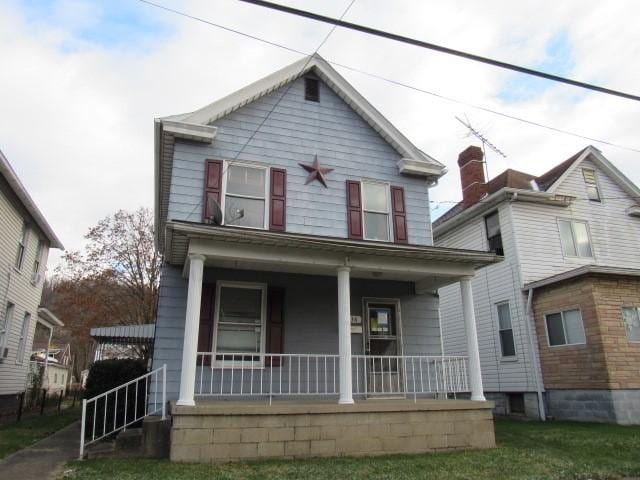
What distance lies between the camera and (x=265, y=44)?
735cm

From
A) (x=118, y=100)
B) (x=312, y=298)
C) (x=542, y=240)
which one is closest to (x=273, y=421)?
(x=312, y=298)

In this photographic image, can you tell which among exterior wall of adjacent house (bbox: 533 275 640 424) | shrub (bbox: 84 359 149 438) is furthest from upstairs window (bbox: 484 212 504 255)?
shrub (bbox: 84 359 149 438)

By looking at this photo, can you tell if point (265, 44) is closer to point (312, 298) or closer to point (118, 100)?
point (312, 298)

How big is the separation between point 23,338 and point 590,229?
1962 cm

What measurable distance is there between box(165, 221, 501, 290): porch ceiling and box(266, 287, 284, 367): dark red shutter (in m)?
0.59

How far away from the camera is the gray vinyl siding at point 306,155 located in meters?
9.58

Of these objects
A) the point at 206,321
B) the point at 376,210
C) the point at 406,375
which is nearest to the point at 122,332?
the point at 206,321

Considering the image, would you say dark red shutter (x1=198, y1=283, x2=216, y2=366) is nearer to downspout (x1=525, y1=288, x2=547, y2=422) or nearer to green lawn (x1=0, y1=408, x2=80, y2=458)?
green lawn (x1=0, y1=408, x2=80, y2=458)

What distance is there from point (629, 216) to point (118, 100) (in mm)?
16359

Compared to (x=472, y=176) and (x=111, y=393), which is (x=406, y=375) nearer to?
(x=111, y=393)

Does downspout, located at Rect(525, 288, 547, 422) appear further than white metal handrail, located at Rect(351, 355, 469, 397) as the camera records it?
Yes

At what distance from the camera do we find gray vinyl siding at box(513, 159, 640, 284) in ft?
46.2

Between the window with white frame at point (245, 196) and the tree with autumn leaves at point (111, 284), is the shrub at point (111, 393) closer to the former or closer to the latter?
the window with white frame at point (245, 196)

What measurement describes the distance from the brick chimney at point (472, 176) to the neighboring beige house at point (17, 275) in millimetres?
14181
